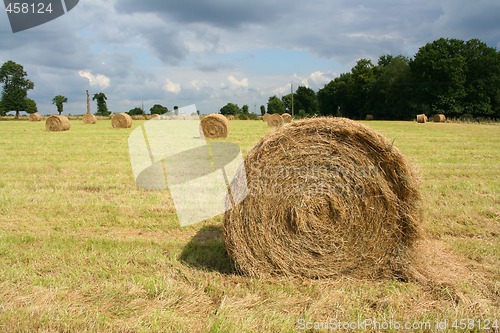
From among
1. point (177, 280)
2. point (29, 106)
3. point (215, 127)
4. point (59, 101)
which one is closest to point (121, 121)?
point (215, 127)

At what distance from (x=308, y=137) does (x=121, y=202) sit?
4.07 meters

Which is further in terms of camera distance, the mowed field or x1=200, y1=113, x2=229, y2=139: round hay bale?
x1=200, y1=113, x2=229, y2=139: round hay bale

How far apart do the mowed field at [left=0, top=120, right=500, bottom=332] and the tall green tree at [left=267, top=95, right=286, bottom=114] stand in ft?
308

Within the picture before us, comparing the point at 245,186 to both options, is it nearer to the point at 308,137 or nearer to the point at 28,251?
the point at 308,137

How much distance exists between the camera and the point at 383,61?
3396 inches

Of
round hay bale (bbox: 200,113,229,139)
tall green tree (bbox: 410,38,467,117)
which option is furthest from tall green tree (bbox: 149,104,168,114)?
round hay bale (bbox: 200,113,229,139)

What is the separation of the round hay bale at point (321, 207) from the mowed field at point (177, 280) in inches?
8.9

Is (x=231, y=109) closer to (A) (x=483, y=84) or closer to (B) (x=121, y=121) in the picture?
(A) (x=483, y=84)

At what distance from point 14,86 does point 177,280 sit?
83149 millimetres

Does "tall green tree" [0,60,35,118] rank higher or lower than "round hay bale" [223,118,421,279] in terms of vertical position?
higher

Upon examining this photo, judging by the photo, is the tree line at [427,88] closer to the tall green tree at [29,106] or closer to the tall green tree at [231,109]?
the tall green tree at [29,106]

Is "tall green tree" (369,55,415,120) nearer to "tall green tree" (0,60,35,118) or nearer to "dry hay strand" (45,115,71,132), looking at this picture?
"dry hay strand" (45,115,71,132)

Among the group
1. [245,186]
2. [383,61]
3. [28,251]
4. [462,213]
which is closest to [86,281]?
[28,251]

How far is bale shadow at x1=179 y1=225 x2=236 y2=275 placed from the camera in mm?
4377
